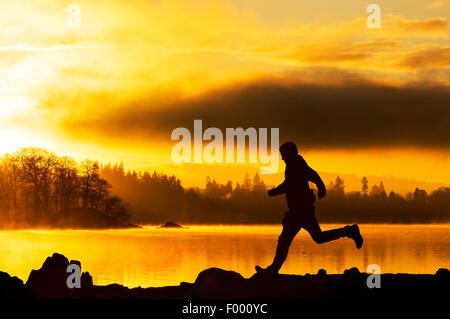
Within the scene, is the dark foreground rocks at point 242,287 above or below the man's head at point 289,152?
below

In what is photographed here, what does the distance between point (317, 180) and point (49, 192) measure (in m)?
77.5

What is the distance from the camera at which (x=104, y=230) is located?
11212 centimetres

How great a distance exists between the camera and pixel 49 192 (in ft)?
295

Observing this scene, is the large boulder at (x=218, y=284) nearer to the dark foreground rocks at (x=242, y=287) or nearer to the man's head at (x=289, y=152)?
the dark foreground rocks at (x=242, y=287)

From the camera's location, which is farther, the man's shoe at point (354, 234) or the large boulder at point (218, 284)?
the large boulder at point (218, 284)

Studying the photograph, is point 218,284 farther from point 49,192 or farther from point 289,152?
point 49,192

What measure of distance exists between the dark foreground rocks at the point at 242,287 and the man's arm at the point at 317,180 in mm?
2695

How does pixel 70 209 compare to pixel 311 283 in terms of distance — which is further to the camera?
pixel 70 209

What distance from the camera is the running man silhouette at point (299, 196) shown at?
55.2ft

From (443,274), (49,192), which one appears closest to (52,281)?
(443,274)

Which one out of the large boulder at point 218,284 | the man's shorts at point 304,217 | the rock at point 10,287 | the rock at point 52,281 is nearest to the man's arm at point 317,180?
the man's shorts at point 304,217
